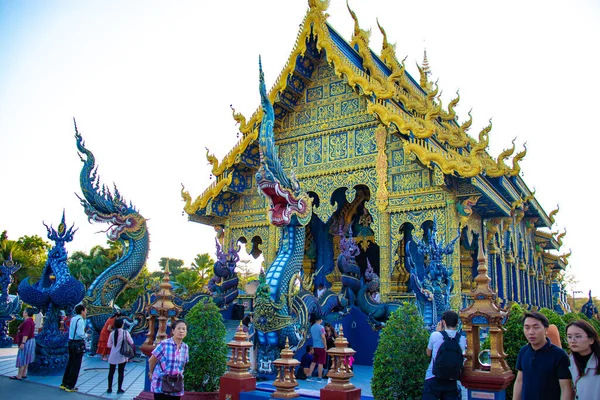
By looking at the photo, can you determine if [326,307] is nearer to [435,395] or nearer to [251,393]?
[251,393]

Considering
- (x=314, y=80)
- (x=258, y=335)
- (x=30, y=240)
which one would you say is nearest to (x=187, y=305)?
(x=258, y=335)

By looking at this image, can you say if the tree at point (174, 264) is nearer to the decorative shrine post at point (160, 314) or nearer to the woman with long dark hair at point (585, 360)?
the decorative shrine post at point (160, 314)

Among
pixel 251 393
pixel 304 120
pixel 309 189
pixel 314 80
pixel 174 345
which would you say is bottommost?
pixel 251 393

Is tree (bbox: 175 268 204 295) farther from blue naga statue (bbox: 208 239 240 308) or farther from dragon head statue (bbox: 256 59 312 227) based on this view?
dragon head statue (bbox: 256 59 312 227)

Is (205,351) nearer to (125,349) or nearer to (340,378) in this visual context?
(125,349)

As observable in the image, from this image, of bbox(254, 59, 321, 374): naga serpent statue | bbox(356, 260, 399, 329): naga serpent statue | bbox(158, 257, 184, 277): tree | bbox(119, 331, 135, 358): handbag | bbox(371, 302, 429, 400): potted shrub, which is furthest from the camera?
bbox(158, 257, 184, 277): tree

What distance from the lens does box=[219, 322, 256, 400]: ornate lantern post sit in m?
5.47

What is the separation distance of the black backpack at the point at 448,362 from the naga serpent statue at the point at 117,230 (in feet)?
28.5

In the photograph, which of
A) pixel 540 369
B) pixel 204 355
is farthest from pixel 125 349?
pixel 540 369

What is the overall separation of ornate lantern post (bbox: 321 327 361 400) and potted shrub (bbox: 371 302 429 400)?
0.75 ft

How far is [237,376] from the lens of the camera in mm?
5523

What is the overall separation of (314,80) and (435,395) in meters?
10.8

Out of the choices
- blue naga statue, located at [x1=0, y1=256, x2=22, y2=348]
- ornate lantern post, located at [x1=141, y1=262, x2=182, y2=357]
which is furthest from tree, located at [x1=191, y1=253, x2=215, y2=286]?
ornate lantern post, located at [x1=141, y1=262, x2=182, y2=357]

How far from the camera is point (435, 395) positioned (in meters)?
4.19
